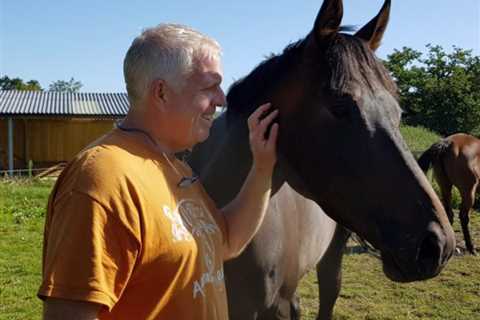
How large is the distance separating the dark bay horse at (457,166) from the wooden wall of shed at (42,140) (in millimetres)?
11887

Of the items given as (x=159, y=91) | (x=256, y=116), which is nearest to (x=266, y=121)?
(x=256, y=116)

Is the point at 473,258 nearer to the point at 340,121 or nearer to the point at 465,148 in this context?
the point at 465,148

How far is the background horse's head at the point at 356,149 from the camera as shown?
1.59 metres

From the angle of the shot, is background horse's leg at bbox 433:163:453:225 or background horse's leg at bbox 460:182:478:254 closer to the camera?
background horse's leg at bbox 460:182:478:254

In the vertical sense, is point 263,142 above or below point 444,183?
above

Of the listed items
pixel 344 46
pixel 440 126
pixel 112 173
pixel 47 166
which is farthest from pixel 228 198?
pixel 440 126

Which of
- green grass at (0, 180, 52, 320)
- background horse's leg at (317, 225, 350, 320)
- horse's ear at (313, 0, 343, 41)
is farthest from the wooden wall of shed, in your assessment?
horse's ear at (313, 0, 343, 41)

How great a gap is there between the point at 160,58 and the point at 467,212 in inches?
333

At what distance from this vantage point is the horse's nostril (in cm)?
154

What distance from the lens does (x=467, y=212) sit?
841 cm

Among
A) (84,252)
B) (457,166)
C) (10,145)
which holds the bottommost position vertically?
(10,145)

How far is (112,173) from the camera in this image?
3.65 feet

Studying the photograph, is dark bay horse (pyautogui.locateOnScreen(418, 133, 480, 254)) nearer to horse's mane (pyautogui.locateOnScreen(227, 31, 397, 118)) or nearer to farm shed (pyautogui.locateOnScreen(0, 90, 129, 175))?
horse's mane (pyautogui.locateOnScreen(227, 31, 397, 118))

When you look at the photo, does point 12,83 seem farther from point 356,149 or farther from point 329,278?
point 356,149
